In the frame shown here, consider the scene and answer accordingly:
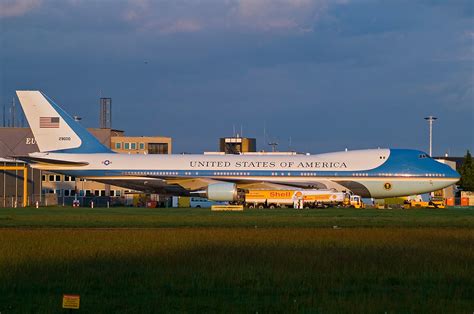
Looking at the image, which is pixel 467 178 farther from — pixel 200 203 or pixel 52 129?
pixel 52 129

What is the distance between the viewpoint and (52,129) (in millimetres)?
84750

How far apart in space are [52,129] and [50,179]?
44.9m

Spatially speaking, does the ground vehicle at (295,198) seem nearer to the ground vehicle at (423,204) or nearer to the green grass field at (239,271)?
the ground vehicle at (423,204)

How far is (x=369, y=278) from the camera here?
74.1 feet

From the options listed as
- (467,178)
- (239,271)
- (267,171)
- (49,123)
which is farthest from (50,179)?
(239,271)

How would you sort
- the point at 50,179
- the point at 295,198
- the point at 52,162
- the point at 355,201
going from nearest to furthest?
1. the point at 295,198
2. the point at 52,162
3. the point at 355,201
4. the point at 50,179

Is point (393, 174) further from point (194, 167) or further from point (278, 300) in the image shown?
point (278, 300)

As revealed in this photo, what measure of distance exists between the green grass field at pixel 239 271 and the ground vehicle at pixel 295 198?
38.4 m

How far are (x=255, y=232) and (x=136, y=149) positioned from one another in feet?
348

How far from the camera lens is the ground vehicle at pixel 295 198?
79.4 metres

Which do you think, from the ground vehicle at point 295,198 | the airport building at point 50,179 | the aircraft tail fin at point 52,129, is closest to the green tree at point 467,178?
the airport building at point 50,179

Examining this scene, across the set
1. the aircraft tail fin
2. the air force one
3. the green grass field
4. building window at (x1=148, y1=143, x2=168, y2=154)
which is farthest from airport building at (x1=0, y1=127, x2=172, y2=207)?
the green grass field

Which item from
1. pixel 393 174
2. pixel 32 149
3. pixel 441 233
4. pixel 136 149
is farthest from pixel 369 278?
pixel 136 149

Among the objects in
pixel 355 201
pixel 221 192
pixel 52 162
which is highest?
pixel 52 162
